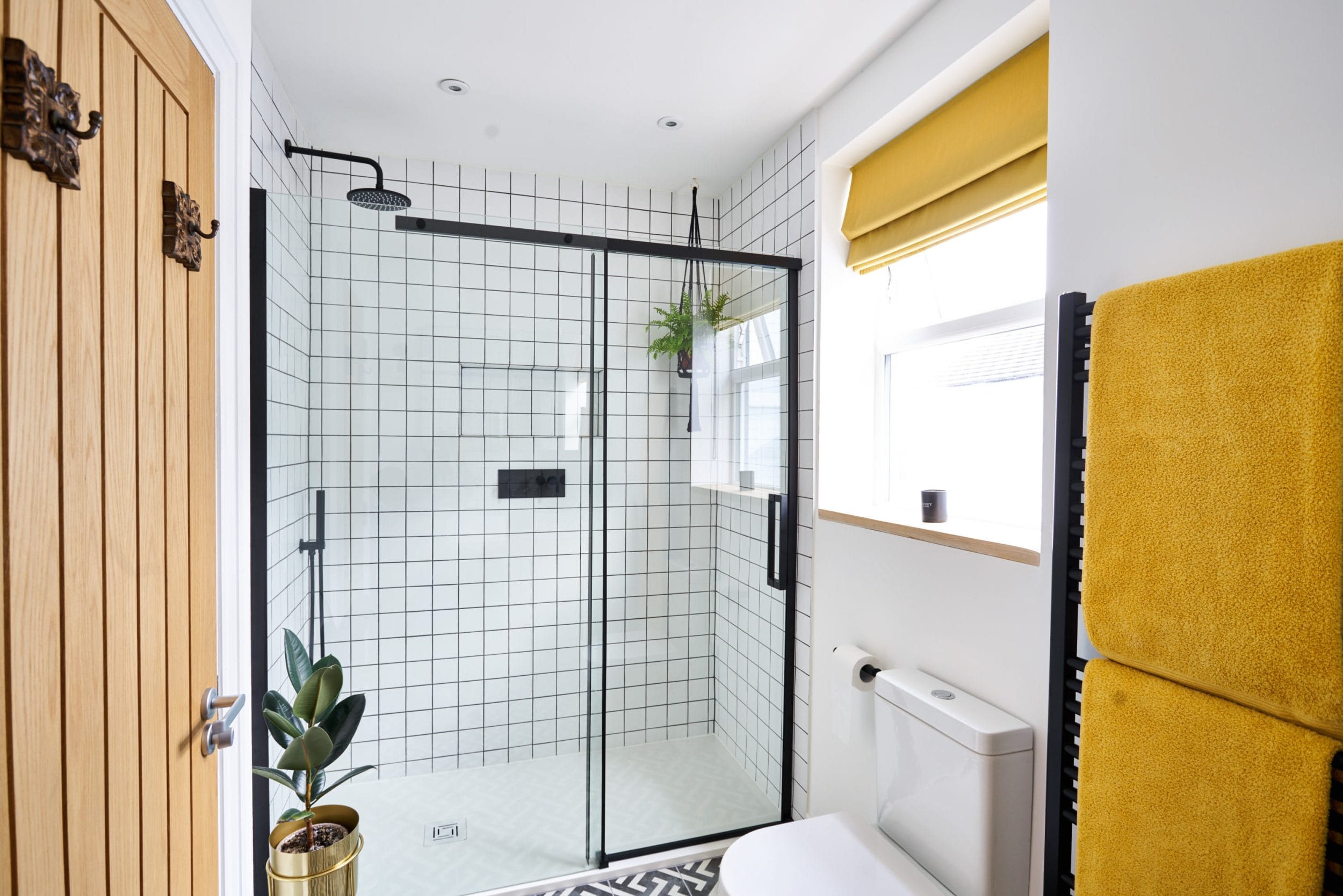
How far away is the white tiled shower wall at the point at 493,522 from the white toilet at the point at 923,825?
Answer: 622mm

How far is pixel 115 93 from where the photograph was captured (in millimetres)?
808

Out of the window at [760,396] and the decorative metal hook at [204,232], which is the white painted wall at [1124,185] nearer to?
the window at [760,396]

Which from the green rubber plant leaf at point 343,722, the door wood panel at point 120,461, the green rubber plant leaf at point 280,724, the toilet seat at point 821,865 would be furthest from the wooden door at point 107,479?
the toilet seat at point 821,865

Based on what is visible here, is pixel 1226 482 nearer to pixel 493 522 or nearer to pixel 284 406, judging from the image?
pixel 493 522

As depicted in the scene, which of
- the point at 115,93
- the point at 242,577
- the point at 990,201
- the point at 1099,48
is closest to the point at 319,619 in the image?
the point at 242,577

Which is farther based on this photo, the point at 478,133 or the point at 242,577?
the point at 478,133

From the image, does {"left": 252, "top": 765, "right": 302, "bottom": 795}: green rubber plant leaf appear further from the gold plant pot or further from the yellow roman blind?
the yellow roman blind

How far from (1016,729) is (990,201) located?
3.80ft

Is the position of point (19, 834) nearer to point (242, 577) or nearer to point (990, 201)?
point (242, 577)

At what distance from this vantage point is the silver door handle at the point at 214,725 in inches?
43.7

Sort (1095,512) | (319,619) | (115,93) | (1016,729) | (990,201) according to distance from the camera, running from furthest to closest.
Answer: (319,619)
(990,201)
(1016,729)
(1095,512)
(115,93)

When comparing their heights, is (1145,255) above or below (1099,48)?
below

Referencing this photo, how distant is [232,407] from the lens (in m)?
1.27

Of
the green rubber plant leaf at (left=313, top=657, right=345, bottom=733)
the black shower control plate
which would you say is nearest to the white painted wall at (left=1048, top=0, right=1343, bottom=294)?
the black shower control plate
